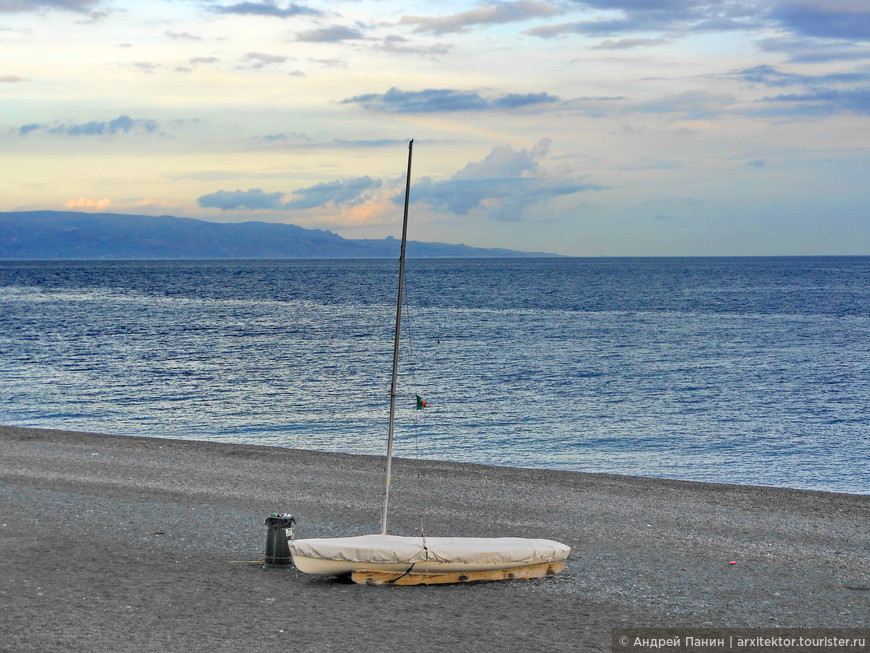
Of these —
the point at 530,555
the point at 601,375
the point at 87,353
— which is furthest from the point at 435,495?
the point at 87,353

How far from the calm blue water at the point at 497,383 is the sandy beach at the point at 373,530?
22.1 feet

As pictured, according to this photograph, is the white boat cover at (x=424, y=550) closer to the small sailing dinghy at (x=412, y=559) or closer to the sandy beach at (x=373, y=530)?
the small sailing dinghy at (x=412, y=559)

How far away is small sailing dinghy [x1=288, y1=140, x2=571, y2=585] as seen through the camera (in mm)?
12938

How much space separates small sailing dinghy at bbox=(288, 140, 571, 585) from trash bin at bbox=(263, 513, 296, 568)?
102 cm

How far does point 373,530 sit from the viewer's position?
54.0 feet

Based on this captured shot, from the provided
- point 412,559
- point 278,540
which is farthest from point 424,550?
point 278,540

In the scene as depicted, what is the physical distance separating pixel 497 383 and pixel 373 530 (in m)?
28.9

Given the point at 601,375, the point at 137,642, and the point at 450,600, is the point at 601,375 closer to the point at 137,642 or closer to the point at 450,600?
the point at 450,600

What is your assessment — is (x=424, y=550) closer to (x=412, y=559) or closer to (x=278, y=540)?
(x=412, y=559)

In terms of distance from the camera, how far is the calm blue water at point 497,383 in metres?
29.8

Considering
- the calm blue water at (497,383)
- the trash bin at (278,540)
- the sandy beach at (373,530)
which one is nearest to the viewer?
the sandy beach at (373,530)

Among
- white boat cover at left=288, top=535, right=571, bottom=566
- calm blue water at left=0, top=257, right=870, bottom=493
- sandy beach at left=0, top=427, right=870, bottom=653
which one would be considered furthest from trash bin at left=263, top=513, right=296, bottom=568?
calm blue water at left=0, top=257, right=870, bottom=493

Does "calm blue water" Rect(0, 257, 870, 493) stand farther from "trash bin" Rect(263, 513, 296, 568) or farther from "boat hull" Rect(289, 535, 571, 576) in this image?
"trash bin" Rect(263, 513, 296, 568)

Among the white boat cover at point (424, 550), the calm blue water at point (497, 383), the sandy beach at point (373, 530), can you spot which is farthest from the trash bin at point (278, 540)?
the calm blue water at point (497, 383)
